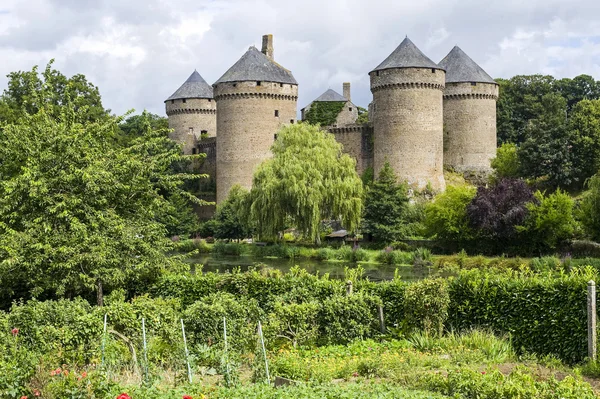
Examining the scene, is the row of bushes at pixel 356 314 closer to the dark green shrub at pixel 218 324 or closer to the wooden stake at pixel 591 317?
the dark green shrub at pixel 218 324

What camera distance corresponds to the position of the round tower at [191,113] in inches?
2212

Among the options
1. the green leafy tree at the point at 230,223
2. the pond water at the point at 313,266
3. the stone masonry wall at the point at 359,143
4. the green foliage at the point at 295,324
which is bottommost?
the pond water at the point at 313,266

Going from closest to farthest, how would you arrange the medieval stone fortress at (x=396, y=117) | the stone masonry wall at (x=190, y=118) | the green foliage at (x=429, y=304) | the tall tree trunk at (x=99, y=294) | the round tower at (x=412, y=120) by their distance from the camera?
the green foliage at (x=429, y=304) → the tall tree trunk at (x=99, y=294) → the round tower at (x=412, y=120) → the medieval stone fortress at (x=396, y=117) → the stone masonry wall at (x=190, y=118)

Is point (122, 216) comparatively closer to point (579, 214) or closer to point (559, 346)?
point (559, 346)

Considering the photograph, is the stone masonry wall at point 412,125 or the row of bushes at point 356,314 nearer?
the row of bushes at point 356,314

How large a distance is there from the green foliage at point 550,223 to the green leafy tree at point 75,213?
59.8 ft

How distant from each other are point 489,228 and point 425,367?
22684mm

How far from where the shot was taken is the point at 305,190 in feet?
115

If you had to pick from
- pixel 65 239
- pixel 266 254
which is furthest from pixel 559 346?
pixel 266 254

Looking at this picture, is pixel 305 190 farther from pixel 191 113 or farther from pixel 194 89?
pixel 194 89

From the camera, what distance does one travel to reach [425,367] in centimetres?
1101

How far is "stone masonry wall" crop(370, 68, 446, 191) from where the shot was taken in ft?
144

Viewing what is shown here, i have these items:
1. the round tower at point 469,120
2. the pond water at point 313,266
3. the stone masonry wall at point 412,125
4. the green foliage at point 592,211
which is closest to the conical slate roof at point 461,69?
the round tower at point 469,120

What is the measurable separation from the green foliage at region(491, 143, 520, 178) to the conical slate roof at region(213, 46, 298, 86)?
41.2 ft
